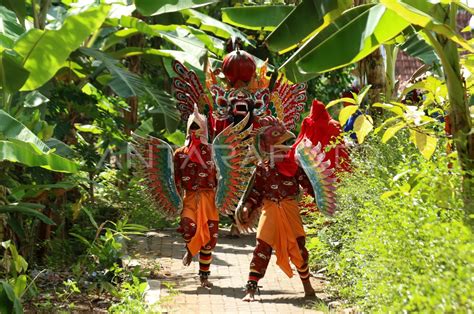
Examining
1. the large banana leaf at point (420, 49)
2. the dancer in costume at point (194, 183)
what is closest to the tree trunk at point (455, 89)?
the dancer in costume at point (194, 183)

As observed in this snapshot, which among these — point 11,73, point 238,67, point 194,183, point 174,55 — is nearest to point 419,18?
point 11,73

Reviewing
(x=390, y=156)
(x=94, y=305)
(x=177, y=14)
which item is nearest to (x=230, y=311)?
(x=94, y=305)

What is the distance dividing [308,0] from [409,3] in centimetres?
129

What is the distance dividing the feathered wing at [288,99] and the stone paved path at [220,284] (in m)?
1.64

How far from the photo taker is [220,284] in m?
10.1

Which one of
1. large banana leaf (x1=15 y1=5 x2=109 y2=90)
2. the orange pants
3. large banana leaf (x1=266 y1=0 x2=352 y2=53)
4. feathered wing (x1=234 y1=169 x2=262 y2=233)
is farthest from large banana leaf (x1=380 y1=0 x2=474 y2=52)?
the orange pants

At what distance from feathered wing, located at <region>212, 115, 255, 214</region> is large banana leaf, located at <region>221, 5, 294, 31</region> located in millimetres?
1195

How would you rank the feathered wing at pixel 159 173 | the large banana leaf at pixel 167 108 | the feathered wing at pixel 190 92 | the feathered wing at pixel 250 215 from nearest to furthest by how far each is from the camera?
1. the feathered wing at pixel 250 215
2. the feathered wing at pixel 159 173
3. the feathered wing at pixel 190 92
4. the large banana leaf at pixel 167 108

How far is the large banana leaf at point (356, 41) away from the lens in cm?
682

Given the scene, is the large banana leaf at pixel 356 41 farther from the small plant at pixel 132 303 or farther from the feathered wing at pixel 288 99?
the feathered wing at pixel 288 99

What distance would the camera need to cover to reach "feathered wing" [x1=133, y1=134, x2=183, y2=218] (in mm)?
9758

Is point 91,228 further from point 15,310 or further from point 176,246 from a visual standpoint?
point 15,310

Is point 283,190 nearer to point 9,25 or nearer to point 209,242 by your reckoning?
point 209,242

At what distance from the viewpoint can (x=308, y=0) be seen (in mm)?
7906
